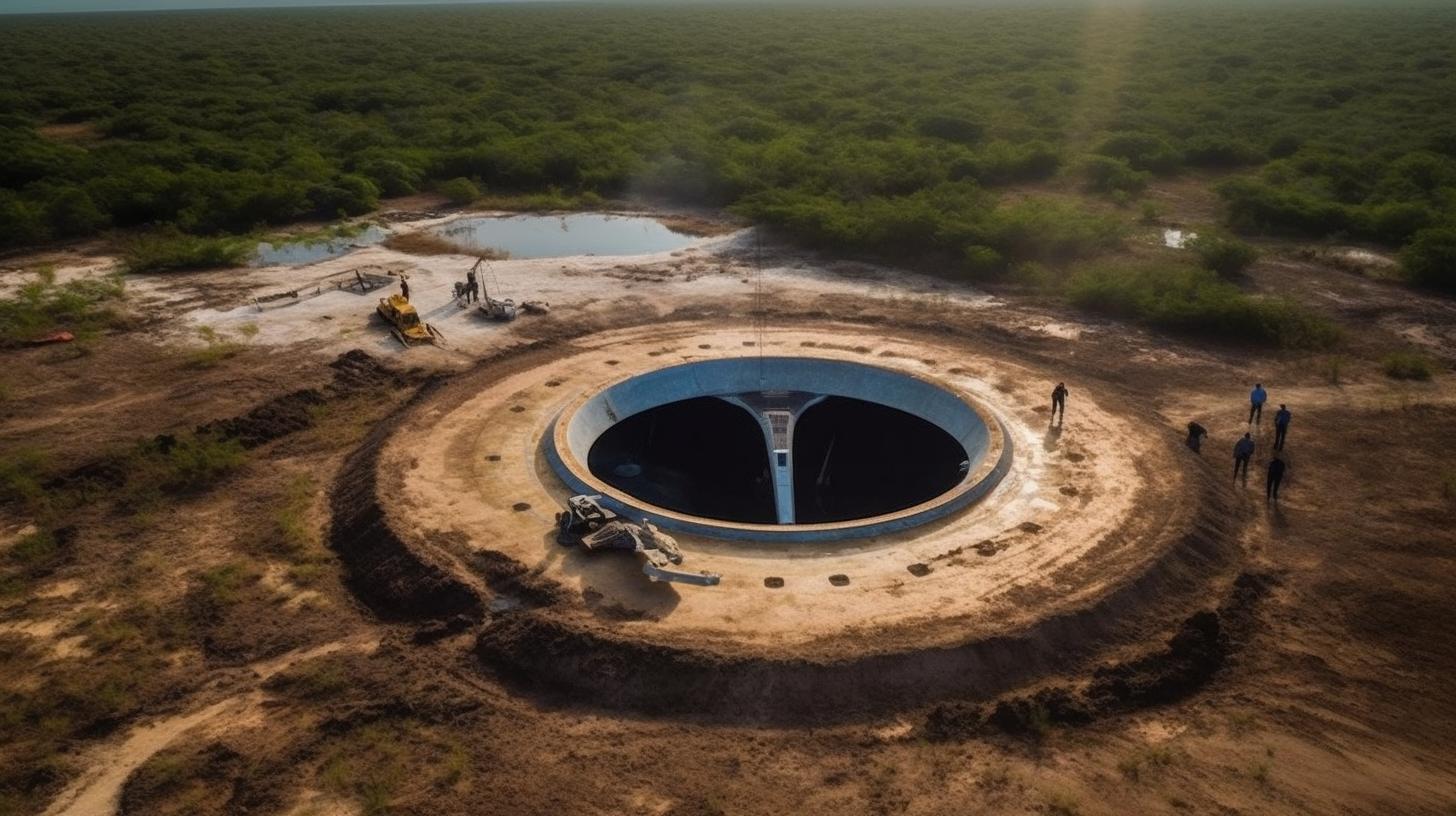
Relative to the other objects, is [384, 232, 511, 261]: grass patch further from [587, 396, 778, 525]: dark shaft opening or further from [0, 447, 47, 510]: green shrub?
[0, 447, 47, 510]: green shrub

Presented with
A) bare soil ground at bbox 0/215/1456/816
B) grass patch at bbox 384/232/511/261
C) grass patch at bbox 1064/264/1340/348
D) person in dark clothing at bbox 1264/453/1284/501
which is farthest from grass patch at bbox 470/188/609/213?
person in dark clothing at bbox 1264/453/1284/501

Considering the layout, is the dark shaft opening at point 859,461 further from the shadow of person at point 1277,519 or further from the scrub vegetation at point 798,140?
the scrub vegetation at point 798,140

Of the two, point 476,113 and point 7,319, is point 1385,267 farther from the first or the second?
point 476,113

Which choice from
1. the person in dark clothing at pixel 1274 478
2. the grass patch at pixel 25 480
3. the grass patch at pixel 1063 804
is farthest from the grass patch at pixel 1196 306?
the grass patch at pixel 25 480

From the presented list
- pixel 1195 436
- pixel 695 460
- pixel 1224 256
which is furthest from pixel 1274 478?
pixel 1224 256

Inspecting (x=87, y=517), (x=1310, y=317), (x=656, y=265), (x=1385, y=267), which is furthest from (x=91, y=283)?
(x=1385, y=267)

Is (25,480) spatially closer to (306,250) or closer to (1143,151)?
(306,250)

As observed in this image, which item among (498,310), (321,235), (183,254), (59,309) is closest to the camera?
(498,310)
